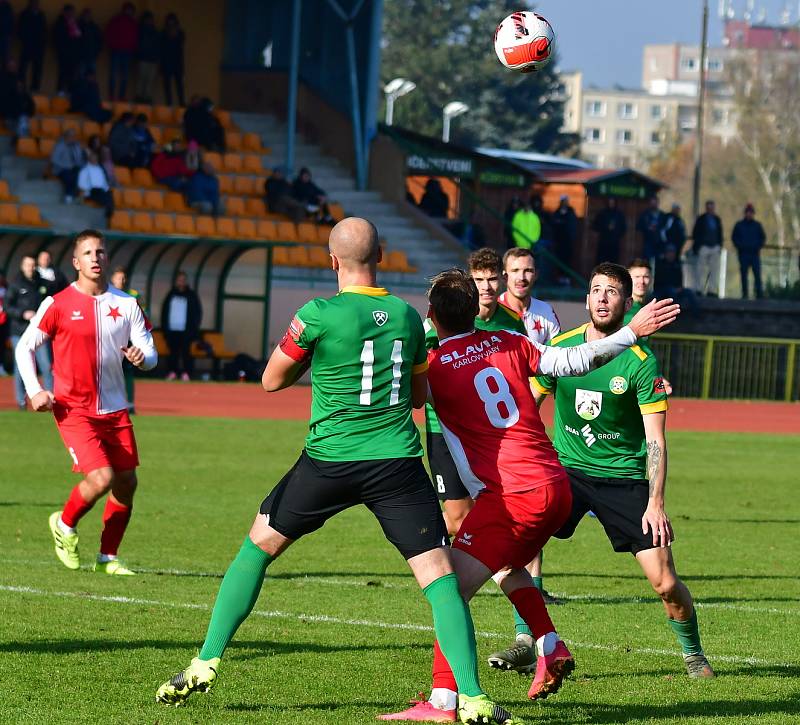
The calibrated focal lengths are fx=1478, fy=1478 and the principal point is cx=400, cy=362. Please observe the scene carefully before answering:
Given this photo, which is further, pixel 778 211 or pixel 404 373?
pixel 778 211

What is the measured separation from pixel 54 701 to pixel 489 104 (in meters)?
73.4

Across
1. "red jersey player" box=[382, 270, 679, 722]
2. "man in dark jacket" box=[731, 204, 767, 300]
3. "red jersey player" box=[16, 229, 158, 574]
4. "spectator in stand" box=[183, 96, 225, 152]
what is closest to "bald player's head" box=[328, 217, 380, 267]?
"red jersey player" box=[382, 270, 679, 722]

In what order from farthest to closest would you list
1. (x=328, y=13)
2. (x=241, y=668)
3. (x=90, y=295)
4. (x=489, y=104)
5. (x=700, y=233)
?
1. (x=489, y=104)
2. (x=328, y=13)
3. (x=700, y=233)
4. (x=90, y=295)
5. (x=241, y=668)

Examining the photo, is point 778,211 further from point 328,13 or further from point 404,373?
point 404,373

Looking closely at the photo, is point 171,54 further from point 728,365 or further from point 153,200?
point 728,365

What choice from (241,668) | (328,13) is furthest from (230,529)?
(328,13)

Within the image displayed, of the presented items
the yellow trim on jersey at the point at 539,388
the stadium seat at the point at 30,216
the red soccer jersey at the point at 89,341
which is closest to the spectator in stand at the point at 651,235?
the stadium seat at the point at 30,216

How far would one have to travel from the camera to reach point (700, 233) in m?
32.8

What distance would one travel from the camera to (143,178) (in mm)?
30625

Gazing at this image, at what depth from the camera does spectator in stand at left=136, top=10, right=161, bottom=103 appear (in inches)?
1324

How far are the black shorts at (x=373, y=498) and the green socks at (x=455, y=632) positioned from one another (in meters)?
0.17

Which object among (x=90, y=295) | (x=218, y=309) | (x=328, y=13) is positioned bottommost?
(x=218, y=309)

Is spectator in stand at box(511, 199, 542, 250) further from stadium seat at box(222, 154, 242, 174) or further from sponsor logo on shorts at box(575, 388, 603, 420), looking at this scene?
sponsor logo on shorts at box(575, 388, 603, 420)

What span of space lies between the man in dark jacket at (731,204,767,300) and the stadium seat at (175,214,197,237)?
12.0 m
